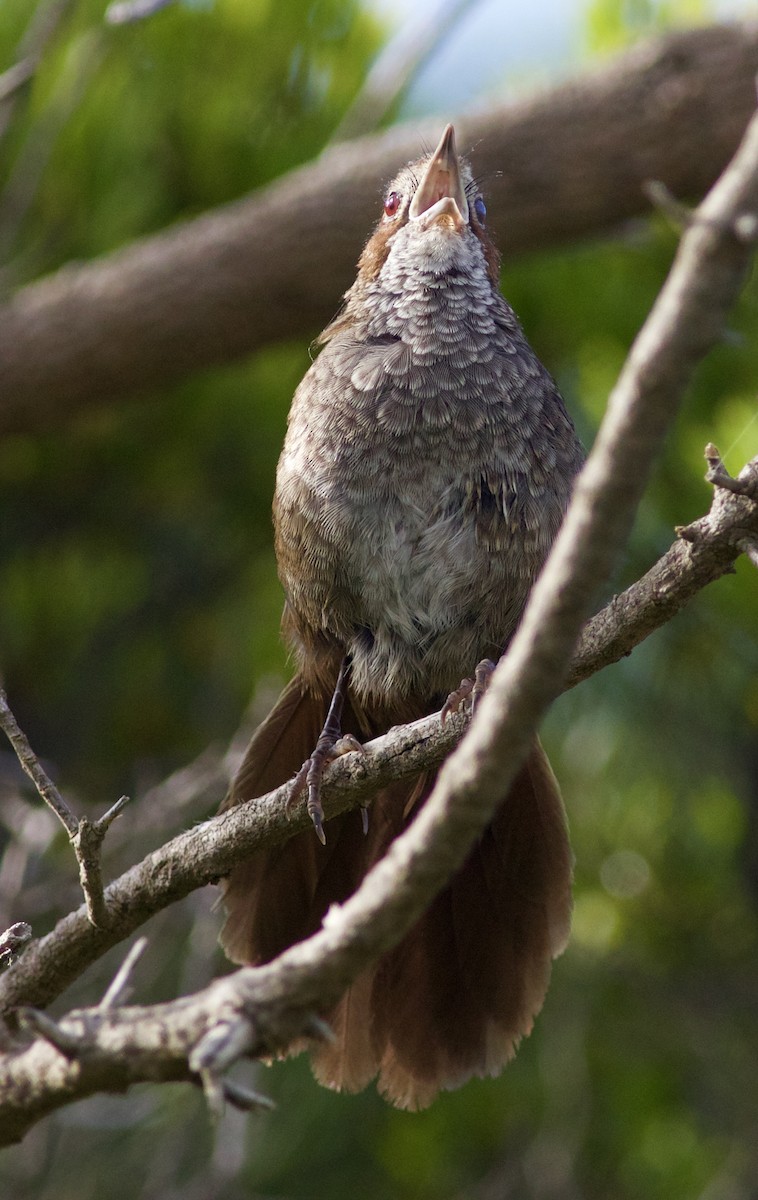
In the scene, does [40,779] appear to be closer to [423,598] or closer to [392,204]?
[423,598]

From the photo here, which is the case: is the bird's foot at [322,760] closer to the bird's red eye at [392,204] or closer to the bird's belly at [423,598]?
the bird's belly at [423,598]

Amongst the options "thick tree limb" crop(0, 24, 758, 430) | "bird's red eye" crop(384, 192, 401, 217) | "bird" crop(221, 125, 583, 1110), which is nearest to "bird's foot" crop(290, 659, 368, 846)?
"bird" crop(221, 125, 583, 1110)

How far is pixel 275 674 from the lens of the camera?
433 centimetres

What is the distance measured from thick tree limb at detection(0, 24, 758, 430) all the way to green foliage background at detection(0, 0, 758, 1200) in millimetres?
234

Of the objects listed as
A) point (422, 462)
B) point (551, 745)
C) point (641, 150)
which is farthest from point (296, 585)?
point (641, 150)

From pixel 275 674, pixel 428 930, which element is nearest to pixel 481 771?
pixel 428 930

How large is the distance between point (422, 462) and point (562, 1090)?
2908mm

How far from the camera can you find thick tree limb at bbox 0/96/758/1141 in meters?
1.29

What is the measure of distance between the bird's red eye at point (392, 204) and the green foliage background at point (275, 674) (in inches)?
38.7

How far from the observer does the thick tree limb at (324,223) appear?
4641 millimetres

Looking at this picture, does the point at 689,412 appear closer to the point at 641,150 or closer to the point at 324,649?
the point at 641,150

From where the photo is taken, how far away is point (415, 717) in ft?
10.3

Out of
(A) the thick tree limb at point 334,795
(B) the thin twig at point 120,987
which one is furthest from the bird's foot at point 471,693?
(B) the thin twig at point 120,987

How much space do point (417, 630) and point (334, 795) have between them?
0.60 m
